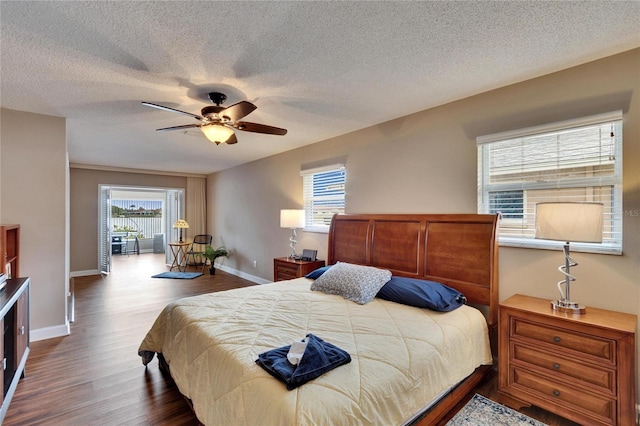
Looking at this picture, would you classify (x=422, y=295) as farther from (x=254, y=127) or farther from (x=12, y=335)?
(x=12, y=335)

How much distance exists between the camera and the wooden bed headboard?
8.20ft

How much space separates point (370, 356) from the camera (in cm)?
156

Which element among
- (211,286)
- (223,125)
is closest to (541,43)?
(223,125)

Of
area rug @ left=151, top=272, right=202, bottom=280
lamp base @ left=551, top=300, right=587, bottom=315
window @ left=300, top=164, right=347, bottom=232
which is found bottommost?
area rug @ left=151, top=272, right=202, bottom=280

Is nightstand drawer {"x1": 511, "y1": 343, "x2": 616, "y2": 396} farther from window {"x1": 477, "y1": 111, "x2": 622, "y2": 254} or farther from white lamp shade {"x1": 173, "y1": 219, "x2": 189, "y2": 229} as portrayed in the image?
white lamp shade {"x1": 173, "y1": 219, "x2": 189, "y2": 229}

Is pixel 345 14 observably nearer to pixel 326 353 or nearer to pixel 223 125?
pixel 223 125

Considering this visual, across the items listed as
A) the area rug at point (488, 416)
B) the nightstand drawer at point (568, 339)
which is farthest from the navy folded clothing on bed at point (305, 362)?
the nightstand drawer at point (568, 339)

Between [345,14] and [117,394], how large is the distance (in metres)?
3.09

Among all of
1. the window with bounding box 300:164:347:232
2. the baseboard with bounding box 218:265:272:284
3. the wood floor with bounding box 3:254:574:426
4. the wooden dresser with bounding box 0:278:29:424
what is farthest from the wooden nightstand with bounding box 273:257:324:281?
the wooden dresser with bounding box 0:278:29:424

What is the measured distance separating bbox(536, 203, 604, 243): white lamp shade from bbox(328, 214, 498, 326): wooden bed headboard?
0.48m

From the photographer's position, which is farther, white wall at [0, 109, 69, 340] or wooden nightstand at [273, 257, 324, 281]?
wooden nightstand at [273, 257, 324, 281]

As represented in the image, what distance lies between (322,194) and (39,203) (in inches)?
134

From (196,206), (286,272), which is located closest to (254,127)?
(286,272)

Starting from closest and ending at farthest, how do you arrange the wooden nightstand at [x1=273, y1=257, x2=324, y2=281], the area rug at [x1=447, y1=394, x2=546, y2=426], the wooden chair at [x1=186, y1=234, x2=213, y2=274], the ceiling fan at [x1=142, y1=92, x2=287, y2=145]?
the area rug at [x1=447, y1=394, x2=546, y2=426] → the ceiling fan at [x1=142, y1=92, x2=287, y2=145] → the wooden nightstand at [x1=273, y1=257, x2=324, y2=281] → the wooden chair at [x1=186, y1=234, x2=213, y2=274]
